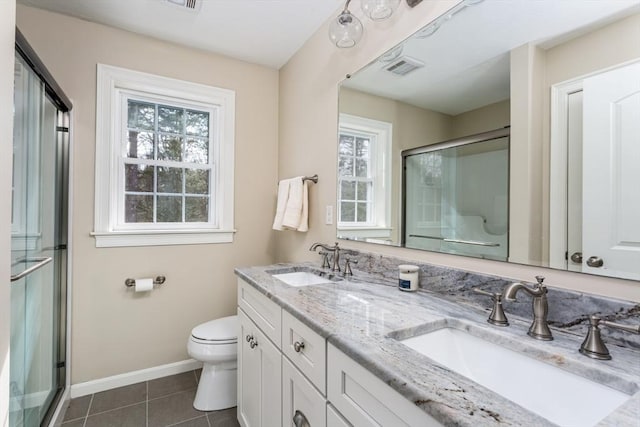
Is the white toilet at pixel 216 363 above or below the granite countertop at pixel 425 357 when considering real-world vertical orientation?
below

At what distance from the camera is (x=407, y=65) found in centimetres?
146

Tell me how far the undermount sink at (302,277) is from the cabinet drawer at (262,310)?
0.18m

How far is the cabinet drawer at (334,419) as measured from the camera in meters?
0.78

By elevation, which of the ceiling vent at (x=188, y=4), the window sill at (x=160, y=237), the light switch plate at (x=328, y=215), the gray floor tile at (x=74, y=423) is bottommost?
the gray floor tile at (x=74, y=423)

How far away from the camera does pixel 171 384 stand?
2.12 m

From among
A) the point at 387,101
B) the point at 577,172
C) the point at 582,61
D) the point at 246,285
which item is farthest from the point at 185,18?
the point at 577,172

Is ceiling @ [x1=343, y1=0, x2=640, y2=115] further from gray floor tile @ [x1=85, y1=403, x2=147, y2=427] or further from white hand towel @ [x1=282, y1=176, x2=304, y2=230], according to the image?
gray floor tile @ [x1=85, y1=403, x2=147, y2=427]

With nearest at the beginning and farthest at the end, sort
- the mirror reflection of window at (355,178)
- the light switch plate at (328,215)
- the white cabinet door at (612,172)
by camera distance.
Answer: the white cabinet door at (612,172) → the mirror reflection of window at (355,178) → the light switch plate at (328,215)

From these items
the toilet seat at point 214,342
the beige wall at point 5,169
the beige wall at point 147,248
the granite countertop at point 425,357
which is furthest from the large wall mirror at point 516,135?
the beige wall at point 5,169

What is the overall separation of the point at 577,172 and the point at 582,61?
12.2 inches

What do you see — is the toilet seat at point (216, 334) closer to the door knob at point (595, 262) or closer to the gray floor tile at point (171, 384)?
the gray floor tile at point (171, 384)

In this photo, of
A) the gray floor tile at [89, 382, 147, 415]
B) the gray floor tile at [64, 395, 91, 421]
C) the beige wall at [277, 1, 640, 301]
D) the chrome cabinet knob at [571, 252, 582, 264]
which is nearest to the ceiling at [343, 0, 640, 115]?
the beige wall at [277, 1, 640, 301]

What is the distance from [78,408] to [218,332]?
0.96 m

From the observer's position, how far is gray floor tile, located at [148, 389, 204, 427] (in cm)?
176
